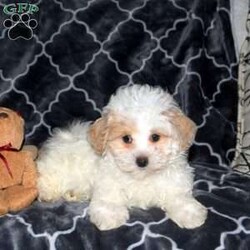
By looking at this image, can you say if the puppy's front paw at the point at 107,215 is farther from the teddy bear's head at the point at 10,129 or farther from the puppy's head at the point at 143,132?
the teddy bear's head at the point at 10,129

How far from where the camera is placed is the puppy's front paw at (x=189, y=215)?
1996 mm

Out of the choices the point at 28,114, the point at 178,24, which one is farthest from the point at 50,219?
the point at 178,24

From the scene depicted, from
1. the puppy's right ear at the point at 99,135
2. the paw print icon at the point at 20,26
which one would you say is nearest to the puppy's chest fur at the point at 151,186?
the puppy's right ear at the point at 99,135

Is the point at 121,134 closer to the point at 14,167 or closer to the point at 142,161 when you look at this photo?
the point at 142,161

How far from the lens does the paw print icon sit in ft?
8.67

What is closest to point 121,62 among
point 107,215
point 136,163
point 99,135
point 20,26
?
point 20,26

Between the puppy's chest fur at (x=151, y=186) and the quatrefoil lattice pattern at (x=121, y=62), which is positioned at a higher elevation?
the quatrefoil lattice pattern at (x=121, y=62)

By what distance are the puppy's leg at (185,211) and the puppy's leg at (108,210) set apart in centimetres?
17

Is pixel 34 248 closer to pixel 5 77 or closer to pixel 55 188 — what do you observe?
pixel 55 188

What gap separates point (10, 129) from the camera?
2125 mm

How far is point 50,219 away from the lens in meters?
2.04

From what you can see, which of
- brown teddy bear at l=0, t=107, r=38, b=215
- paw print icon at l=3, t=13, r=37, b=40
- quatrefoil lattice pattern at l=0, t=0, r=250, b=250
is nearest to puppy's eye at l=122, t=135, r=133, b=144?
brown teddy bear at l=0, t=107, r=38, b=215

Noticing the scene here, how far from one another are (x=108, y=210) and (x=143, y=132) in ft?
1.02

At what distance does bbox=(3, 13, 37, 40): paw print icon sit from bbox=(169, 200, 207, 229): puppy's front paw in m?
1.14
